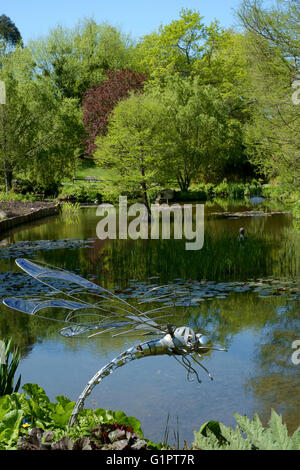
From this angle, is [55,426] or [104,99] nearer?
[55,426]

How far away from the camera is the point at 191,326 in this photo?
285 inches

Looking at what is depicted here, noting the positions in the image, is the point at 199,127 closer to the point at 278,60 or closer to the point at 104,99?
the point at 104,99

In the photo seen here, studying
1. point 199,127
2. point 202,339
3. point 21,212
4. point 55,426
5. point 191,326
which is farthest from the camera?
point 199,127

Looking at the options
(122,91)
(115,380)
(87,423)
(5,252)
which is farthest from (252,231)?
(122,91)

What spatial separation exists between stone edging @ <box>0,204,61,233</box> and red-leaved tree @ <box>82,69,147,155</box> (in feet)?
32.2

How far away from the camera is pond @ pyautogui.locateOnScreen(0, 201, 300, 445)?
4.88 metres

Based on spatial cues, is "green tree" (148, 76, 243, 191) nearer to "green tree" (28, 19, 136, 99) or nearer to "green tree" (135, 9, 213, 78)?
"green tree" (135, 9, 213, 78)

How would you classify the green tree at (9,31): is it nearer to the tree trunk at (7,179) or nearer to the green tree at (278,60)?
the tree trunk at (7,179)

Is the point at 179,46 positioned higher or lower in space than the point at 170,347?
higher

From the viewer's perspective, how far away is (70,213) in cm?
2597

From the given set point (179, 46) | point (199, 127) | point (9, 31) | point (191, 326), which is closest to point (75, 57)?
point (179, 46)

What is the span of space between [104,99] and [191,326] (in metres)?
30.8

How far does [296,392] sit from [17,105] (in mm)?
24964

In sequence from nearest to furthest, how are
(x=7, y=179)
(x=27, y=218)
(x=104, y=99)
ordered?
(x=27, y=218)
(x=7, y=179)
(x=104, y=99)
